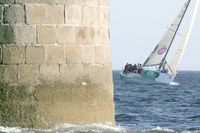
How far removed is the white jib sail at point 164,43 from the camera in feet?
190

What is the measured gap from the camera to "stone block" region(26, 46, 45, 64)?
7.96m

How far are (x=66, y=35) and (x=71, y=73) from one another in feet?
2.05

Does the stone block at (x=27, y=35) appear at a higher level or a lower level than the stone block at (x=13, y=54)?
higher

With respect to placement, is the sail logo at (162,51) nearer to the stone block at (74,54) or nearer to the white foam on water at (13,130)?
the stone block at (74,54)

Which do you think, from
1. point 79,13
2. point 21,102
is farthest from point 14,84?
point 79,13

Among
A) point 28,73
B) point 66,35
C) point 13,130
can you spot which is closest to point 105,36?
point 66,35

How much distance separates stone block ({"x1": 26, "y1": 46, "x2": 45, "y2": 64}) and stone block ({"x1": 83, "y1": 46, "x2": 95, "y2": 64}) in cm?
71

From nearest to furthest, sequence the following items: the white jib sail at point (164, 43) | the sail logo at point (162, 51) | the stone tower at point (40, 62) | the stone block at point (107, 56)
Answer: the stone tower at point (40, 62) < the stone block at point (107, 56) < the white jib sail at point (164, 43) < the sail logo at point (162, 51)

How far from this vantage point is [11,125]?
7973 millimetres

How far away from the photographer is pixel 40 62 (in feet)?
26.2

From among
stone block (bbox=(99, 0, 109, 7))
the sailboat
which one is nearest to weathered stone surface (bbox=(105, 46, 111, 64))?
stone block (bbox=(99, 0, 109, 7))

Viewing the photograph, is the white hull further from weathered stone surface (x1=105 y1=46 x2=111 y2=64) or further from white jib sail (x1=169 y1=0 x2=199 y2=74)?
weathered stone surface (x1=105 y1=46 x2=111 y2=64)

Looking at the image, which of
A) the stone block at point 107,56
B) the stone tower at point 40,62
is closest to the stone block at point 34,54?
the stone tower at point 40,62

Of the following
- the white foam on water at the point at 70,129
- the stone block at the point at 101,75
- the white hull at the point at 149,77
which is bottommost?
the white hull at the point at 149,77
